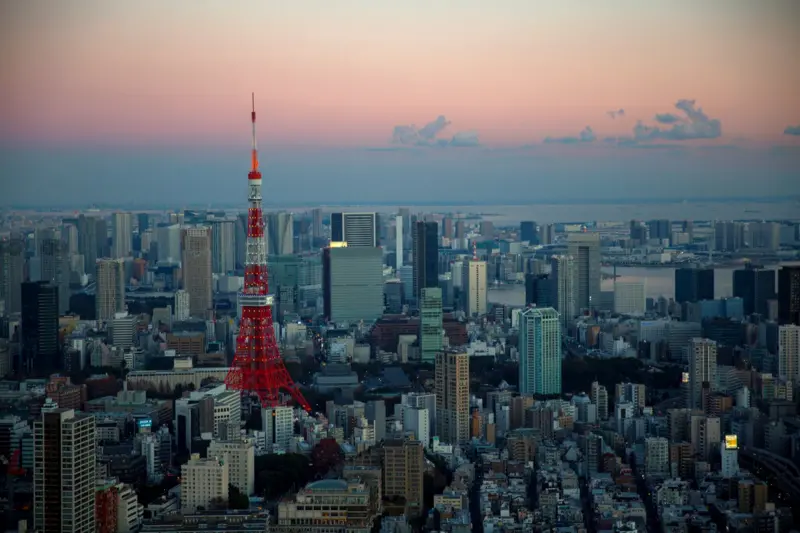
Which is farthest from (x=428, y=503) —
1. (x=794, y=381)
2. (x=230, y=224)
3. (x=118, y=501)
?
(x=230, y=224)

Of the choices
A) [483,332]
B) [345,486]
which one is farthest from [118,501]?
[483,332]

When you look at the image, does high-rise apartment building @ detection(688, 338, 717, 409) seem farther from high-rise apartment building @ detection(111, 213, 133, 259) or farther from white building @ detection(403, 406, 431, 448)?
high-rise apartment building @ detection(111, 213, 133, 259)

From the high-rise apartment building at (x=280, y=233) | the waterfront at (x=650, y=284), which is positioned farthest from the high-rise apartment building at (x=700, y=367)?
the high-rise apartment building at (x=280, y=233)

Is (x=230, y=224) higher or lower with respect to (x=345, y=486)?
higher

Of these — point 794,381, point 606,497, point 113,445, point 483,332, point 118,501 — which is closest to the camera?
point 118,501

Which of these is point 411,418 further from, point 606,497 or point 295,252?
point 295,252

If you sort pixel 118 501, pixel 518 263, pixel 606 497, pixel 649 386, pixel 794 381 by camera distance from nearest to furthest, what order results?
1. pixel 118 501
2. pixel 606 497
3. pixel 794 381
4. pixel 649 386
5. pixel 518 263

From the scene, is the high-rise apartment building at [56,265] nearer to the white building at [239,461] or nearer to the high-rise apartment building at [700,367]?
the white building at [239,461]

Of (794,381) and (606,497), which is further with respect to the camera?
(794,381)
